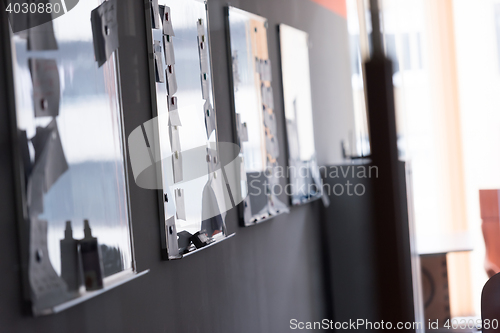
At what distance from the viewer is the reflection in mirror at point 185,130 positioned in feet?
4.75

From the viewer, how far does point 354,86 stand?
3.51m

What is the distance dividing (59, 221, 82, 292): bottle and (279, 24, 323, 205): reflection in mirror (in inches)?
58.6

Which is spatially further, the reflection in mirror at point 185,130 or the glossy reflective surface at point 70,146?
the reflection in mirror at point 185,130

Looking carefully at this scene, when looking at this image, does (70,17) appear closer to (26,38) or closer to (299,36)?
(26,38)

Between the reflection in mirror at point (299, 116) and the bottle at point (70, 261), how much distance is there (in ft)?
4.89

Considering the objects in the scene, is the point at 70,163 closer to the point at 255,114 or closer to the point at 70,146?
the point at 70,146

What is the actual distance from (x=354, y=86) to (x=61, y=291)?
2.89m

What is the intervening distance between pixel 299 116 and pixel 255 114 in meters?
0.54

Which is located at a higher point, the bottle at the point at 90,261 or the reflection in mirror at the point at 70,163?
the reflection in mirror at the point at 70,163

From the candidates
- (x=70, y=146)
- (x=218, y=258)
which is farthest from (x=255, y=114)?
(x=70, y=146)

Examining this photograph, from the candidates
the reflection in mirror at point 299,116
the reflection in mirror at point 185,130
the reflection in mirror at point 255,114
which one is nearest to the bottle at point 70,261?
the reflection in mirror at point 185,130

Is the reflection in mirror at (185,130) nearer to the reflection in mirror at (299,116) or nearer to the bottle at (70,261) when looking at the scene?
the bottle at (70,261)

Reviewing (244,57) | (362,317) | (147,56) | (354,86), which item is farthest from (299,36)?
(362,317)

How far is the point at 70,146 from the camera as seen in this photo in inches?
43.1
